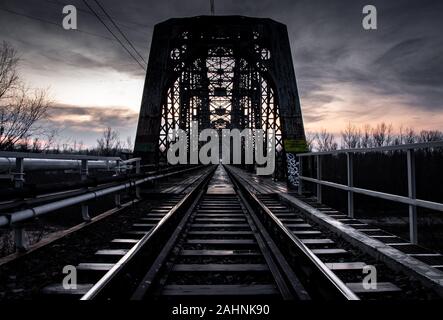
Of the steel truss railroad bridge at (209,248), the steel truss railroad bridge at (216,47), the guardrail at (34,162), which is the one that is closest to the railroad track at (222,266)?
the steel truss railroad bridge at (209,248)

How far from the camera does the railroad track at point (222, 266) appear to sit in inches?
105

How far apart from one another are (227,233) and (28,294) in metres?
2.97

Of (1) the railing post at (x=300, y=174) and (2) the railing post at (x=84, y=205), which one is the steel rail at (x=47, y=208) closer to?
(2) the railing post at (x=84, y=205)

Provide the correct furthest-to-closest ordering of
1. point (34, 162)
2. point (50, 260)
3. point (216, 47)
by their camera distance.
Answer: point (216, 47), point (34, 162), point (50, 260)

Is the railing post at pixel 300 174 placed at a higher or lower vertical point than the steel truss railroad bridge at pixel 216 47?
lower

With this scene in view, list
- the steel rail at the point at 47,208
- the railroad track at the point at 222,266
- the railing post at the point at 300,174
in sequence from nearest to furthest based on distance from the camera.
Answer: the railroad track at the point at 222,266 < the steel rail at the point at 47,208 < the railing post at the point at 300,174

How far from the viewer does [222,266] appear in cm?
347

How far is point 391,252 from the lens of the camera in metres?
3.56

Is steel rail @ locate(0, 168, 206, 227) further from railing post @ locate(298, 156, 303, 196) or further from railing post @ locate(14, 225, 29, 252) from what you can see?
railing post @ locate(298, 156, 303, 196)

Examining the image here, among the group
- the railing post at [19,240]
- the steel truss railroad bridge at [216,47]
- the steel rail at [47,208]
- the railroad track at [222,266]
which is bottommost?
the railroad track at [222,266]

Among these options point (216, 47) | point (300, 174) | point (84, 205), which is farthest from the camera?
point (216, 47)

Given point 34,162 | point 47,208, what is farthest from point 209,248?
point 34,162

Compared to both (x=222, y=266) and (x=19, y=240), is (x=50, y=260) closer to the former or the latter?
(x=19, y=240)
